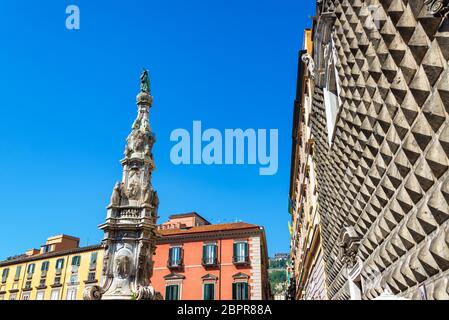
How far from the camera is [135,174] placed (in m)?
16.8

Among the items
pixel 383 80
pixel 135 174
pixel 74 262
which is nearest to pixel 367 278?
pixel 383 80

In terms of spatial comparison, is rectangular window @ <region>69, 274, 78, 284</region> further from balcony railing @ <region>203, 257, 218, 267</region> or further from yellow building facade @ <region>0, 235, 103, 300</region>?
balcony railing @ <region>203, 257, 218, 267</region>

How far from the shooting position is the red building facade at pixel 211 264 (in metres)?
32.5

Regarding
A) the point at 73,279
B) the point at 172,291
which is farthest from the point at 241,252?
the point at 73,279

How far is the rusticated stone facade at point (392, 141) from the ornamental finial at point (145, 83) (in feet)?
44.1

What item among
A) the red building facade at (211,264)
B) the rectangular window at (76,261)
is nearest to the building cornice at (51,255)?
the rectangular window at (76,261)

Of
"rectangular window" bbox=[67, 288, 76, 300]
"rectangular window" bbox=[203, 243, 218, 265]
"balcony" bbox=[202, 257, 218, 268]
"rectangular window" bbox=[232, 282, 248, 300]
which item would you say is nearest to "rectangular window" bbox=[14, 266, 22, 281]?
"rectangular window" bbox=[67, 288, 76, 300]

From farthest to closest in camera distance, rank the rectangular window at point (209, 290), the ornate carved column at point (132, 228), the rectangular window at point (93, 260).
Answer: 1. the rectangular window at point (93, 260)
2. the rectangular window at point (209, 290)
3. the ornate carved column at point (132, 228)

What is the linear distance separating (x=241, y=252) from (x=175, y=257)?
6.56 meters

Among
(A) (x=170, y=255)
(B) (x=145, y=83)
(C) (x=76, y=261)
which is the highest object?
(B) (x=145, y=83)

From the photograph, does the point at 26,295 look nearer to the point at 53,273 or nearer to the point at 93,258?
the point at 53,273

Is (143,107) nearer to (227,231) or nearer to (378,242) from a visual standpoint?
(378,242)

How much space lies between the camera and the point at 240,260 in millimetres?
33344

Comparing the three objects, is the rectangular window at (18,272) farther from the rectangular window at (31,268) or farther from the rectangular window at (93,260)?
the rectangular window at (93,260)
